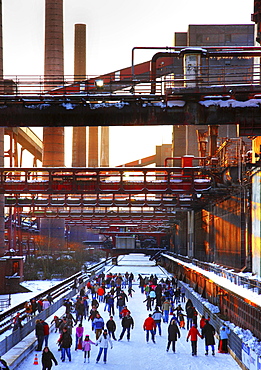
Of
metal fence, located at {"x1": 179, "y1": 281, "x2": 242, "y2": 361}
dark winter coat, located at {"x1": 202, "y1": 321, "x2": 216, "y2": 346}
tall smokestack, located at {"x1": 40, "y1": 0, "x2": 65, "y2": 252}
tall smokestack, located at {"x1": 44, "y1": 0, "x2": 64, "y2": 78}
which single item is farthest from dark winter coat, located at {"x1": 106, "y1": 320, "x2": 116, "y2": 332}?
tall smokestack, located at {"x1": 44, "y1": 0, "x2": 64, "y2": 78}

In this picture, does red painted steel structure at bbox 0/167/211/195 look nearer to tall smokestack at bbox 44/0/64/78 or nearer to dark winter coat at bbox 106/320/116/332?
dark winter coat at bbox 106/320/116/332

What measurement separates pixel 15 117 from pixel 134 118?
151 inches

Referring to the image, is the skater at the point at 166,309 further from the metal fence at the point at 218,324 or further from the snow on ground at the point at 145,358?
the snow on ground at the point at 145,358

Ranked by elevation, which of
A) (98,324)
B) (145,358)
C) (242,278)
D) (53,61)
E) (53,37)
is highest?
(53,37)

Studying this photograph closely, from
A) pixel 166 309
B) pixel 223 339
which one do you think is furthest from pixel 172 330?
pixel 166 309

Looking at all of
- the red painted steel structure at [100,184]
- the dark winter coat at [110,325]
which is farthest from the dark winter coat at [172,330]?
the red painted steel structure at [100,184]

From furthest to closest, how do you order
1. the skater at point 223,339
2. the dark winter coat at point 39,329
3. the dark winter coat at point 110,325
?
the dark winter coat at point 110,325 < the skater at point 223,339 < the dark winter coat at point 39,329

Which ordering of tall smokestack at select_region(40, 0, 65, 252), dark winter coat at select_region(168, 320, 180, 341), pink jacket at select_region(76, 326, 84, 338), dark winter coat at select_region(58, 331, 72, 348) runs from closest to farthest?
dark winter coat at select_region(58, 331, 72, 348) → dark winter coat at select_region(168, 320, 180, 341) → pink jacket at select_region(76, 326, 84, 338) → tall smokestack at select_region(40, 0, 65, 252)

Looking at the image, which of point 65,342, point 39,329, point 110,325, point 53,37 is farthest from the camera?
point 53,37

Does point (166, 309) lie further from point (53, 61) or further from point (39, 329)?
point (53, 61)

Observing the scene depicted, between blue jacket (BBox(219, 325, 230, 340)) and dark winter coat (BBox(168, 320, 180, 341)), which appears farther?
blue jacket (BBox(219, 325, 230, 340))

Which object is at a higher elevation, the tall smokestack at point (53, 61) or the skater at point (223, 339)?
the tall smokestack at point (53, 61)

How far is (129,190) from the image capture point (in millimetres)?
34594

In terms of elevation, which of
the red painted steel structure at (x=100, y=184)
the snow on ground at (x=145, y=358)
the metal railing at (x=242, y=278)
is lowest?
the snow on ground at (x=145, y=358)
